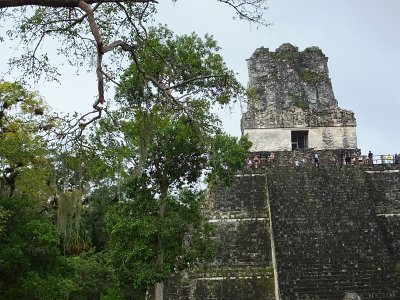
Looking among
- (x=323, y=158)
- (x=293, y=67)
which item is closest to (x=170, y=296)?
(x=323, y=158)

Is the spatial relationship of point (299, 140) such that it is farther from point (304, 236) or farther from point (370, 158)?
point (304, 236)

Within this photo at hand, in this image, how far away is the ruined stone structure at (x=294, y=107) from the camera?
16.5 m

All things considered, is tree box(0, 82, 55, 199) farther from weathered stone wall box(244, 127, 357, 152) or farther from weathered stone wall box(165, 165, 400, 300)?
weathered stone wall box(244, 127, 357, 152)

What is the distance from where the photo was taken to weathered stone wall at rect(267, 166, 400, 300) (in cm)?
1085

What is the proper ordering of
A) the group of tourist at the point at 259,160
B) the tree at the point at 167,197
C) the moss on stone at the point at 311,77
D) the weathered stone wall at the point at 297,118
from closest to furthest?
the tree at the point at 167,197
the group of tourist at the point at 259,160
the weathered stone wall at the point at 297,118
the moss on stone at the point at 311,77

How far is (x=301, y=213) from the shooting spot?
12.9 m

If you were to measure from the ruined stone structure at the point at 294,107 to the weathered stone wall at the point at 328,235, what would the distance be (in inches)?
93.4

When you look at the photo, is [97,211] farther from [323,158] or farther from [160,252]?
[160,252]

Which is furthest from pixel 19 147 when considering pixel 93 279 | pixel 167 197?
pixel 93 279

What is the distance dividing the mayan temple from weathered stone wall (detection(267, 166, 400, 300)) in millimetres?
22

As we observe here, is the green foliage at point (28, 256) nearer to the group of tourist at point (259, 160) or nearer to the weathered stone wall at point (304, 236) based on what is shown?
the weathered stone wall at point (304, 236)

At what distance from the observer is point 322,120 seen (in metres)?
16.7

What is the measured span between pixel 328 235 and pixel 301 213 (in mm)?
921

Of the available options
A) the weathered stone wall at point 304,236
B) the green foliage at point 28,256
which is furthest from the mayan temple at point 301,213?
the green foliage at point 28,256
